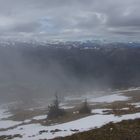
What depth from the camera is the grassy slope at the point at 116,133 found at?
2451 cm

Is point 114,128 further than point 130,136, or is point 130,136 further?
point 114,128

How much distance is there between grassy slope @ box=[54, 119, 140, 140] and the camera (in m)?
24.5

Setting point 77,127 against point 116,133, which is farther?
point 77,127

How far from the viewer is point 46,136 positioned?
30.6 metres

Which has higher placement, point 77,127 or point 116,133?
point 116,133

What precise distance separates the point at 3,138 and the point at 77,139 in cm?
1079

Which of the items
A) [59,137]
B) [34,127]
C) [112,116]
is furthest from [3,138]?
[112,116]

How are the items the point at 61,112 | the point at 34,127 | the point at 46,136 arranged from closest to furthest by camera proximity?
the point at 46,136 < the point at 34,127 < the point at 61,112

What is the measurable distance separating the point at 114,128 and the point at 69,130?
5589 millimetres

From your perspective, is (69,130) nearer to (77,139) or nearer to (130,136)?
(77,139)

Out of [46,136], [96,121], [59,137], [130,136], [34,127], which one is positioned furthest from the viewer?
[34,127]

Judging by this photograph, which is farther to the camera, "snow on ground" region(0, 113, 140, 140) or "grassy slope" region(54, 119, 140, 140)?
"snow on ground" region(0, 113, 140, 140)

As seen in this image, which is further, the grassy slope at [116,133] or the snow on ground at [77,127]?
the snow on ground at [77,127]

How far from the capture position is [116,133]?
25547 millimetres
